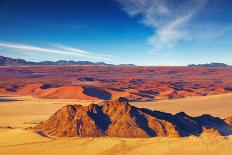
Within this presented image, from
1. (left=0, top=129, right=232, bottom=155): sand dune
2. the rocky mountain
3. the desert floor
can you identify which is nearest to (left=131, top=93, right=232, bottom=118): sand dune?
the rocky mountain

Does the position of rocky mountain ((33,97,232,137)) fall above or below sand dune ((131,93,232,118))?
above

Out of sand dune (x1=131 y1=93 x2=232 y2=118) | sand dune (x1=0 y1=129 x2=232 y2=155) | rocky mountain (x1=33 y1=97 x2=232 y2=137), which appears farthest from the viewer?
sand dune (x1=131 y1=93 x2=232 y2=118)

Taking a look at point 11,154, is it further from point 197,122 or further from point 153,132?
point 197,122

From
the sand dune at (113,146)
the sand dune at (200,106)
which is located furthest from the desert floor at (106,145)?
the sand dune at (200,106)

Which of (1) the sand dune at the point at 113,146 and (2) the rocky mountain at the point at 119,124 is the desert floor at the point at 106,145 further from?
(2) the rocky mountain at the point at 119,124

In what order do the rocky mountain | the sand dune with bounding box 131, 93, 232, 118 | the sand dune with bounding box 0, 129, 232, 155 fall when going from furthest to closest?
the sand dune with bounding box 131, 93, 232, 118 → the rocky mountain → the sand dune with bounding box 0, 129, 232, 155

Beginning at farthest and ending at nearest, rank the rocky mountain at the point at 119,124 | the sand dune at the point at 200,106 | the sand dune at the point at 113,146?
the sand dune at the point at 200,106 → the rocky mountain at the point at 119,124 → the sand dune at the point at 113,146

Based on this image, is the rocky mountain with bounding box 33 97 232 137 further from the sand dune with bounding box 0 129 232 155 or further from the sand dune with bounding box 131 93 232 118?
the sand dune with bounding box 131 93 232 118

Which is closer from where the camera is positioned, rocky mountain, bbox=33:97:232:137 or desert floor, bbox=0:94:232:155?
desert floor, bbox=0:94:232:155

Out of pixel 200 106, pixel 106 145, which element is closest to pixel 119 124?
pixel 106 145
